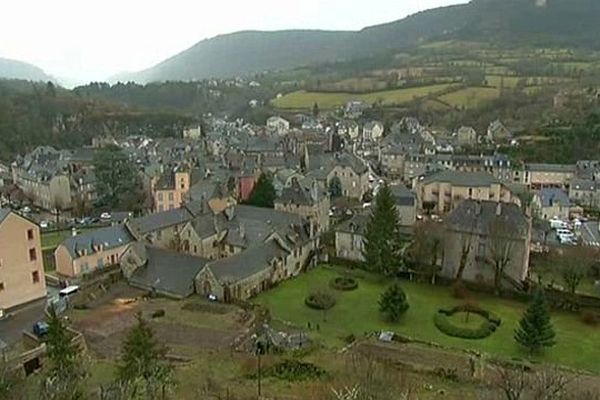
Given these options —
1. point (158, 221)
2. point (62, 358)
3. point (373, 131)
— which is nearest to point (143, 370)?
point (62, 358)

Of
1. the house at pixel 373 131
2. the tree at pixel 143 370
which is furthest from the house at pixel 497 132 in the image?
the tree at pixel 143 370

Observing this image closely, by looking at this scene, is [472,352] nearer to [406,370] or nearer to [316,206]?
[406,370]

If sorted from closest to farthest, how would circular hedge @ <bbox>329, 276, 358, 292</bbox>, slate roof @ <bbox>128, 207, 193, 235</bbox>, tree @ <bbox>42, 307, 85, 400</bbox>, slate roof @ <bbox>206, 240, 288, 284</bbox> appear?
tree @ <bbox>42, 307, 85, 400</bbox>, slate roof @ <bbox>206, 240, 288, 284</bbox>, circular hedge @ <bbox>329, 276, 358, 292</bbox>, slate roof @ <bbox>128, 207, 193, 235</bbox>

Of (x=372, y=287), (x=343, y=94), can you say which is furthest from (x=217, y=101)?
(x=372, y=287)

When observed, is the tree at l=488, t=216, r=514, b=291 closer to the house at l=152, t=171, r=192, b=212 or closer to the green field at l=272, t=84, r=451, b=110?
the house at l=152, t=171, r=192, b=212

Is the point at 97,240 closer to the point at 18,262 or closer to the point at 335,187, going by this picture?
the point at 18,262

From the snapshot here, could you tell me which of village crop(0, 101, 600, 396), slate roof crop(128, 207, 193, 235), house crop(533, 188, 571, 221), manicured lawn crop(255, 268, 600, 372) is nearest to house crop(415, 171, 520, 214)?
village crop(0, 101, 600, 396)
